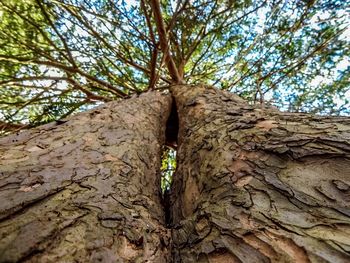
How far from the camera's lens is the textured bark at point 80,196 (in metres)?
0.50

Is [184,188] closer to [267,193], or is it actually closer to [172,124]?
[267,193]

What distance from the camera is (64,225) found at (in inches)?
21.5

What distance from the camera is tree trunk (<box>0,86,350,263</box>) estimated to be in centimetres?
51

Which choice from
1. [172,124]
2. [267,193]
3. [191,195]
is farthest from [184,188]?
[172,124]

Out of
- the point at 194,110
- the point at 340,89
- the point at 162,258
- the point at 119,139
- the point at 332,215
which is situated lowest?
the point at 162,258

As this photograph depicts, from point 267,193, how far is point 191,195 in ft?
0.94

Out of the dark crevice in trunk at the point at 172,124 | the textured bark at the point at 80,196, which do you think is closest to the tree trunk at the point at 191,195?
the textured bark at the point at 80,196

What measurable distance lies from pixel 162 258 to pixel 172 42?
9.63ft

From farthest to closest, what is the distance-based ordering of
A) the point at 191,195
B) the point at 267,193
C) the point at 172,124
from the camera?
the point at 172,124, the point at 191,195, the point at 267,193

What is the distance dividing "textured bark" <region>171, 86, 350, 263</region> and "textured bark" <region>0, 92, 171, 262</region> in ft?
0.34

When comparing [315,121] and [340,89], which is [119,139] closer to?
[315,121]

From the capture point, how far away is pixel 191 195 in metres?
0.89

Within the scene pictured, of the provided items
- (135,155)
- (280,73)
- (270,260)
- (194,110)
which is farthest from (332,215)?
(280,73)

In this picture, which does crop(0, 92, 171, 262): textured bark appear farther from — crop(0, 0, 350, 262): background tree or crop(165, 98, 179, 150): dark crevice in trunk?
crop(165, 98, 179, 150): dark crevice in trunk
